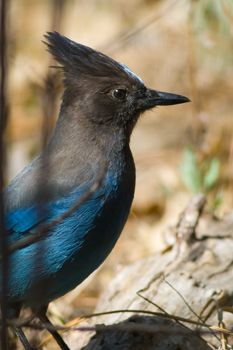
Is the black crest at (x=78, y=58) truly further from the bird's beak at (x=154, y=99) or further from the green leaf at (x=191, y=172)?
the green leaf at (x=191, y=172)

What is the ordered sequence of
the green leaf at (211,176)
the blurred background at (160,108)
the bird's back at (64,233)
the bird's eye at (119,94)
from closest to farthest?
1. the bird's back at (64,233)
2. the bird's eye at (119,94)
3. the green leaf at (211,176)
4. the blurred background at (160,108)

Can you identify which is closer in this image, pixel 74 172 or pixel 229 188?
pixel 74 172

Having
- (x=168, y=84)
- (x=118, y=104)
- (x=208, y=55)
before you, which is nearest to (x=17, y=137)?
(x=168, y=84)

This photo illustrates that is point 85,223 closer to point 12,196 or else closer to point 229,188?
point 12,196

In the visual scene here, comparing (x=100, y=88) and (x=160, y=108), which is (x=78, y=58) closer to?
(x=100, y=88)

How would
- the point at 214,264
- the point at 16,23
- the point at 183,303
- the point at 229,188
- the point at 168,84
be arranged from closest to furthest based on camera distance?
the point at 183,303, the point at 214,264, the point at 229,188, the point at 168,84, the point at 16,23

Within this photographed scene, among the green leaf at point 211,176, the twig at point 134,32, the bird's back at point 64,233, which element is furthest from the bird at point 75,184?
the green leaf at point 211,176

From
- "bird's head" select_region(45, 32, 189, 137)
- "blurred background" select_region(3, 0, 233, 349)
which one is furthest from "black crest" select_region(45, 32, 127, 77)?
"blurred background" select_region(3, 0, 233, 349)
